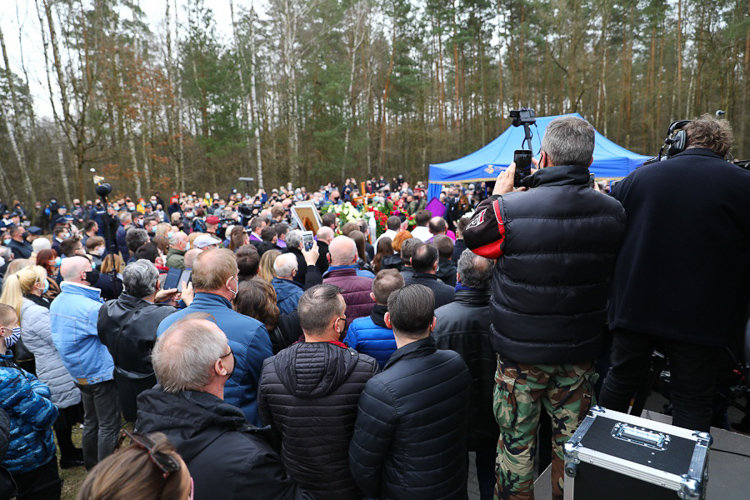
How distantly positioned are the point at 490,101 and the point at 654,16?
932cm

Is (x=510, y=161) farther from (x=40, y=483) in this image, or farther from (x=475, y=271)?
(x=40, y=483)

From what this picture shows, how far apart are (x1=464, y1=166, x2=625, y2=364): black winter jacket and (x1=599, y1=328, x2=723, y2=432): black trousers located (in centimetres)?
44

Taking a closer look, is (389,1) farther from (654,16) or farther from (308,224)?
(308,224)

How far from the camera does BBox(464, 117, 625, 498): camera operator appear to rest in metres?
1.93

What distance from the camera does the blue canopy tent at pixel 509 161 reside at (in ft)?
29.2

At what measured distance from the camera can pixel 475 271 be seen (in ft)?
8.36

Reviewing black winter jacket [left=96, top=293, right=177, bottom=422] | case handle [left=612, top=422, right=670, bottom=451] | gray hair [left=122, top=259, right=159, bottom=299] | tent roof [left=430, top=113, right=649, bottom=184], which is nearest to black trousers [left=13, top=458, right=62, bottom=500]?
black winter jacket [left=96, top=293, right=177, bottom=422]

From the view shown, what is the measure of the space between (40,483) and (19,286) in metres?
1.80

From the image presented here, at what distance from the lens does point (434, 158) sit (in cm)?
2994

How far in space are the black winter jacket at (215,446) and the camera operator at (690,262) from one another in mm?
1861

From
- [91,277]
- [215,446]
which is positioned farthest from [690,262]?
[91,277]

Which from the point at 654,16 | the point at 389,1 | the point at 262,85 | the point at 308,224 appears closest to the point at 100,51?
the point at 262,85

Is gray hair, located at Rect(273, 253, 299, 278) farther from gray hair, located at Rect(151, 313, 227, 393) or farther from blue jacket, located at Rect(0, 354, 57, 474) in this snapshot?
gray hair, located at Rect(151, 313, 227, 393)

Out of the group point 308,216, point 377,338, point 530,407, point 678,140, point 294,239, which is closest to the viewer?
point 530,407
